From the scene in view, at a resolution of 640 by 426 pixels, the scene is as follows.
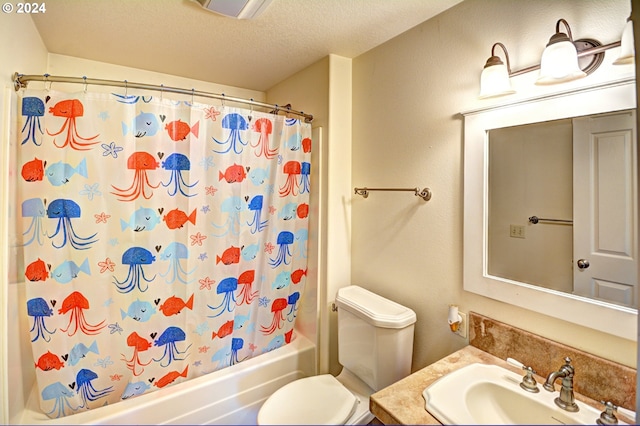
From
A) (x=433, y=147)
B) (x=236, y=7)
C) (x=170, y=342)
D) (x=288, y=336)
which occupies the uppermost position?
(x=236, y=7)

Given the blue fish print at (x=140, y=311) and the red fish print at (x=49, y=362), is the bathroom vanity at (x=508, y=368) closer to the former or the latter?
the blue fish print at (x=140, y=311)

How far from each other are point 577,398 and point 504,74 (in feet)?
3.66

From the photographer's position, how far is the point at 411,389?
3.05ft

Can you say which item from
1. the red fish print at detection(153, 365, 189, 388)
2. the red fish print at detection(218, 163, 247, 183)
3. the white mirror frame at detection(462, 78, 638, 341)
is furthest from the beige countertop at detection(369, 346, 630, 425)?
the red fish print at detection(218, 163, 247, 183)

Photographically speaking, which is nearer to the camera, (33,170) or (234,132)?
(33,170)

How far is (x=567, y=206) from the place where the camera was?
3.13ft

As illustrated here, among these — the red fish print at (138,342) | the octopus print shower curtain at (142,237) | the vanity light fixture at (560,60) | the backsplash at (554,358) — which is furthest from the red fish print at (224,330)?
the vanity light fixture at (560,60)

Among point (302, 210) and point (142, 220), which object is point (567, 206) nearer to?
point (302, 210)

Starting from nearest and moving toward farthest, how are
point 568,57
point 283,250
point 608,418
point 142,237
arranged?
1. point 608,418
2. point 568,57
3. point 142,237
4. point 283,250

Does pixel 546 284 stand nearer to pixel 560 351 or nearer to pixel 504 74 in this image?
pixel 560 351

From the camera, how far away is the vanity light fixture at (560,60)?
869 millimetres

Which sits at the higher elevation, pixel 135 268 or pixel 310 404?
pixel 135 268

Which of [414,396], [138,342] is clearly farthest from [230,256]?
[414,396]

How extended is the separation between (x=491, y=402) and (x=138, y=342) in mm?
1528
